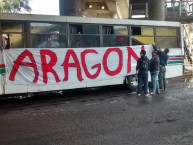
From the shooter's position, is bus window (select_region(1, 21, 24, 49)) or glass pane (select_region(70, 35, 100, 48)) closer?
bus window (select_region(1, 21, 24, 49))

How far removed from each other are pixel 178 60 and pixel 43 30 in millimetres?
7161

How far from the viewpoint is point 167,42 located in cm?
1462

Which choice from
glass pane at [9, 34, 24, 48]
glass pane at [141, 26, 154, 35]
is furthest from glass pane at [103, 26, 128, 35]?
glass pane at [9, 34, 24, 48]

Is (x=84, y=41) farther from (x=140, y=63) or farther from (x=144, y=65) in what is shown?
(x=144, y=65)

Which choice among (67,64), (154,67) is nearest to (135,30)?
(154,67)

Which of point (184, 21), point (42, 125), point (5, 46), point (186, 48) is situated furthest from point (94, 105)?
point (184, 21)

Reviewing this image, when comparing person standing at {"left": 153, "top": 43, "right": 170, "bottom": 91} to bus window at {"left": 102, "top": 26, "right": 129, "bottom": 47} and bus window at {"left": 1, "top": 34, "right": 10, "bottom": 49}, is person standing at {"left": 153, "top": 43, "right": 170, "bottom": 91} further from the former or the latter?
bus window at {"left": 1, "top": 34, "right": 10, "bottom": 49}

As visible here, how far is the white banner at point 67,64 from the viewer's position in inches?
418

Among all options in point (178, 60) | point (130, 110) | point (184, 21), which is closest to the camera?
point (130, 110)

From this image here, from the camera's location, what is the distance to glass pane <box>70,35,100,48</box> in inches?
466

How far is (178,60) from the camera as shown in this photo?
14.9m

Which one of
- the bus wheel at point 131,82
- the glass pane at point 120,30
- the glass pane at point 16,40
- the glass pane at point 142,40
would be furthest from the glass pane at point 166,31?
the glass pane at point 16,40

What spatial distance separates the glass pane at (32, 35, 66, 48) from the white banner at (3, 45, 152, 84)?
6.1 inches

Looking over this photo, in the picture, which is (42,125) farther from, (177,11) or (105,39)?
(177,11)
